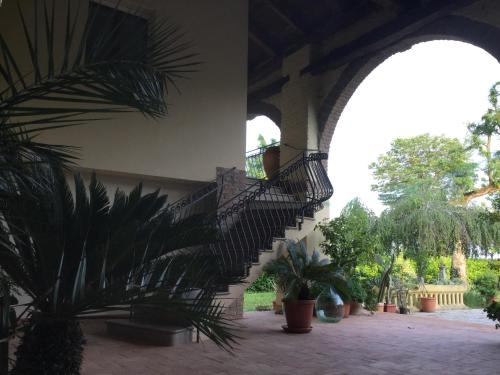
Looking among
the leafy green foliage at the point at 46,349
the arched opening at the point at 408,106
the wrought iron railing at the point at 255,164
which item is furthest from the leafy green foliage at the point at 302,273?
the arched opening at the point at 408,106

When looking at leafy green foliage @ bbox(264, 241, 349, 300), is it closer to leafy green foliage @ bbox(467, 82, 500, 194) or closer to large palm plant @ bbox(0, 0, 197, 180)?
leafy green foliage @ bbox(467, 82, 500, 194)

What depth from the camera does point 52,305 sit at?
2350 millimetres

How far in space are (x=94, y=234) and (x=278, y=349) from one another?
338 cm

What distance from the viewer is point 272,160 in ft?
34.1

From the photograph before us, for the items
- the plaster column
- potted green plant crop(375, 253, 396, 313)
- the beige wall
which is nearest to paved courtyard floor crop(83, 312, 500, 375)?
potted green plant crop(375, 253, 396, 313)

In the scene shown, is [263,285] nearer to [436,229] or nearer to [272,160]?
[436,229]

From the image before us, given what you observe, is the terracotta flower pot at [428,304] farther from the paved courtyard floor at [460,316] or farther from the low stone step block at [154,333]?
the low stone step block at [154,333]

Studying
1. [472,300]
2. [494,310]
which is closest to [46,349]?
[494,310]

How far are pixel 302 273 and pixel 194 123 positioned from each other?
3201 millimetres

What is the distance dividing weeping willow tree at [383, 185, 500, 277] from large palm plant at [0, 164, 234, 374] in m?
9.52

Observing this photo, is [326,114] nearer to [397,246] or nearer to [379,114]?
[397,246]

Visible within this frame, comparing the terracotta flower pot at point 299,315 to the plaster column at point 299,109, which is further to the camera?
the plaster column at point 299,109

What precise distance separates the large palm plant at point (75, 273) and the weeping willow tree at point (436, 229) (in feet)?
31.2

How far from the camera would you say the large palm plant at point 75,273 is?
2.20m
